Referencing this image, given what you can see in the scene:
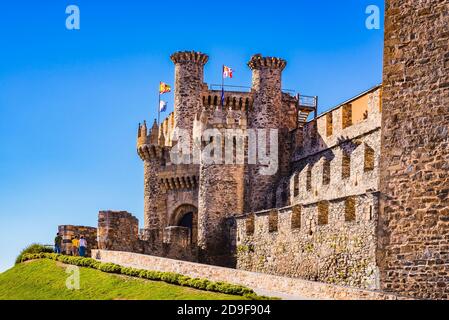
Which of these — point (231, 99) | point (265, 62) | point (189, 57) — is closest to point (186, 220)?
point (231, 99)

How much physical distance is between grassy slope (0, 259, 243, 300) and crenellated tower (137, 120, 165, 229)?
15.0 metres

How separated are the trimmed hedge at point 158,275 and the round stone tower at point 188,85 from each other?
16.1m

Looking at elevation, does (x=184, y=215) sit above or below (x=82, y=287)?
above

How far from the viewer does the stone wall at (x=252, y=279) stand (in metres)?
31.1

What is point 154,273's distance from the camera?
38.9m

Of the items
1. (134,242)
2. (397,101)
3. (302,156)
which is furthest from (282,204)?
(397,101)

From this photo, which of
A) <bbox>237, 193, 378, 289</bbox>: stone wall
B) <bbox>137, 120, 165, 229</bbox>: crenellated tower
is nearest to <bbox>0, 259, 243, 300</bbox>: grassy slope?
<bbox>237, 193, 378, 289</bbox>: stone wall

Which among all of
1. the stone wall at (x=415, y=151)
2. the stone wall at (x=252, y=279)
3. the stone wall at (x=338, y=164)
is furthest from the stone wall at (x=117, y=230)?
the stone wall at (x=415, y=151)

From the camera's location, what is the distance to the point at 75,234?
163ft

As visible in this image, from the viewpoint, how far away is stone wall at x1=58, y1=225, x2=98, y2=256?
4931 centimetres

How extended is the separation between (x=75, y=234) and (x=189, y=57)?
15.2 metres

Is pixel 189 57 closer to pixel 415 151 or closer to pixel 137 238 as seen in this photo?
pixel 137 238

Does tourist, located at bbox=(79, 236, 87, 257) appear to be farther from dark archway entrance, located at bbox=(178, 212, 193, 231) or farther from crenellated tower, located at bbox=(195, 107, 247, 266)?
dark archway entrance, located at bbox=(178, 212, 193, 231)
